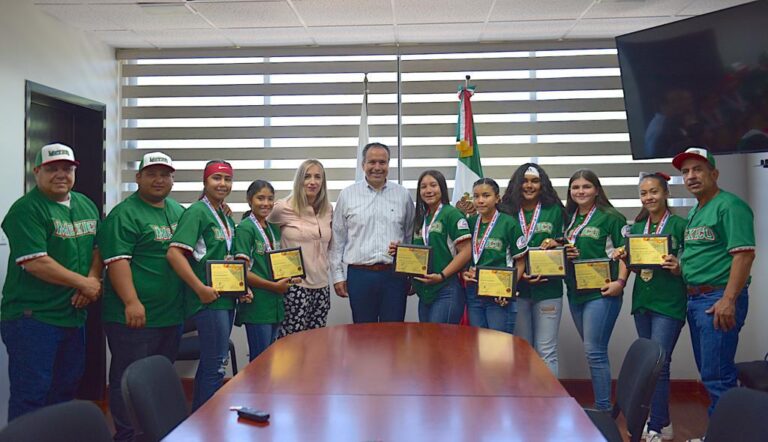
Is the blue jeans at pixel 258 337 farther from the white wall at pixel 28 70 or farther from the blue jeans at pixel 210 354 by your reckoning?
the white wall at pixel 28 70

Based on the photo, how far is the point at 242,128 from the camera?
18.9 ft

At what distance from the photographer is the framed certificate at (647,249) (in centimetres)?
376

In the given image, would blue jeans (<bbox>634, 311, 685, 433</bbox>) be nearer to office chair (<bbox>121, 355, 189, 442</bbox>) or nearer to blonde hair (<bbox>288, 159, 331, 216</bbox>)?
blonde hair (<bbox>288, 159, 331, 216</bbox>)

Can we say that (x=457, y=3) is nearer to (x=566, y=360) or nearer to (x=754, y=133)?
(x=754, y=133)

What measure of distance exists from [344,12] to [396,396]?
340cm

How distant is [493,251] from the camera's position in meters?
4.14

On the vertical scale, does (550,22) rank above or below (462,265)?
above

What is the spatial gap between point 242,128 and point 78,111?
128 cm

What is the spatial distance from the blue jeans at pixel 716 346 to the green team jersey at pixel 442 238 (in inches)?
54.3

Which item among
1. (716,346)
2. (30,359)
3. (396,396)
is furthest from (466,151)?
(396,396)

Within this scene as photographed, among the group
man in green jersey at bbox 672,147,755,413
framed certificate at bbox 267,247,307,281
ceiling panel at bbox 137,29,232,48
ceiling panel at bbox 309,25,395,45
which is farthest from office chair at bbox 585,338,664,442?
ceiling panel at bbox 137,29,232,48

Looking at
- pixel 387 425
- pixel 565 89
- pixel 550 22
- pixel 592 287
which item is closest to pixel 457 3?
pixel 550 22

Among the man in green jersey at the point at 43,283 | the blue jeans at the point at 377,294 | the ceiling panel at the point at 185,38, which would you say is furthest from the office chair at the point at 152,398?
the ceiling panel at the point at 185,38

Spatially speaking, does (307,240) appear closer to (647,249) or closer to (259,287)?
(259,287)
